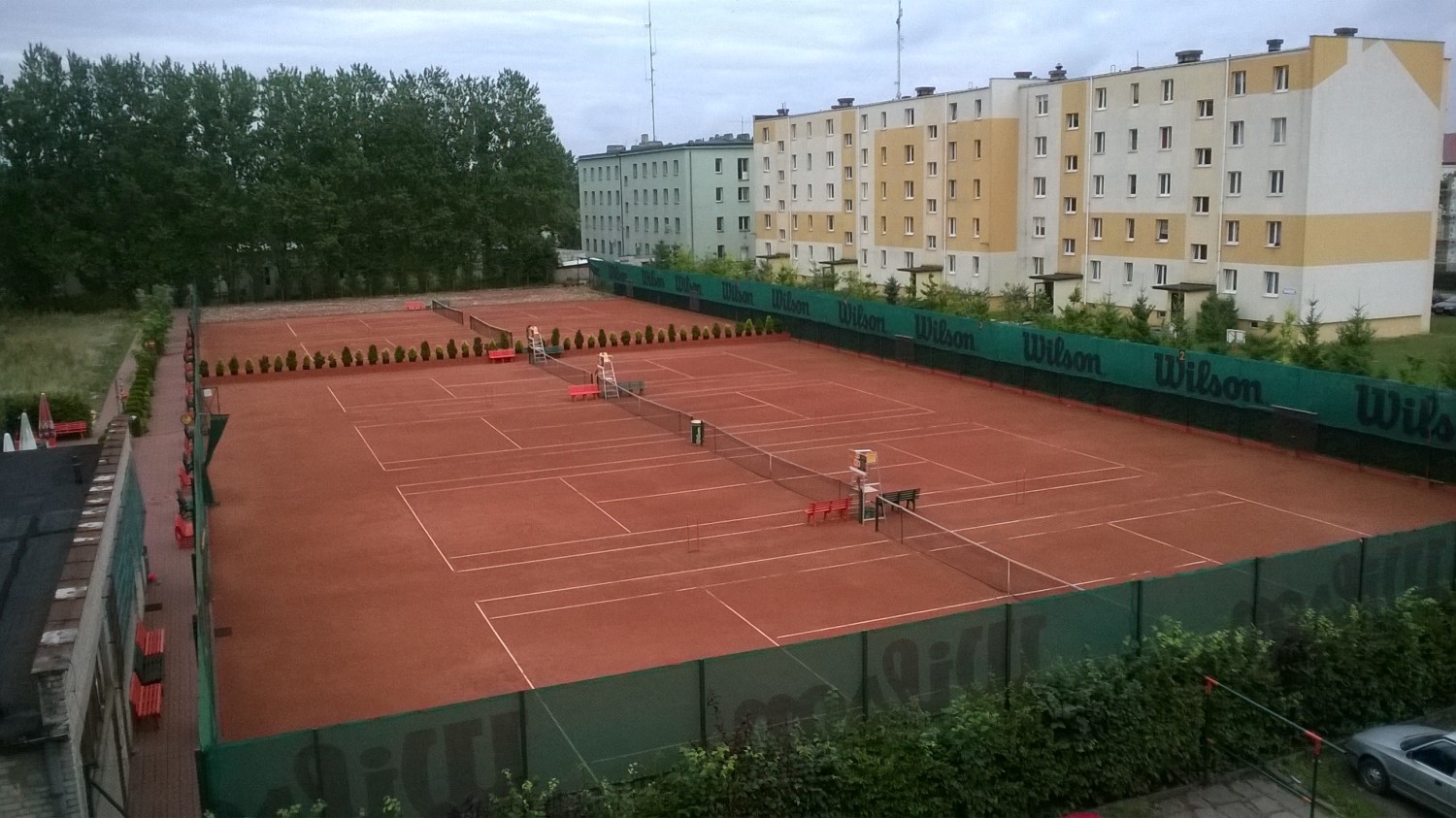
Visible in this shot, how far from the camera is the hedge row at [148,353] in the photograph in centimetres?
3394

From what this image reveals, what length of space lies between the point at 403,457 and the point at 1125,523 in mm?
16859

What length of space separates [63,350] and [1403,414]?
1878 inches

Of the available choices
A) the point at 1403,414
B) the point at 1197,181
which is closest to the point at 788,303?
the point at 1197,181

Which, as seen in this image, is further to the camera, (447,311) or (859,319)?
(447,311)

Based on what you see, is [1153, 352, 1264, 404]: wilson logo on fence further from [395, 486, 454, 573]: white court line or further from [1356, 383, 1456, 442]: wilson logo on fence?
[395, 486, 454, 573]: white court line

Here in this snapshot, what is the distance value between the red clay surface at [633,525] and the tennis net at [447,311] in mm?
23535

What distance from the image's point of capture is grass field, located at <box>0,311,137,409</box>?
3975 cm

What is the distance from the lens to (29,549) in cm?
1311

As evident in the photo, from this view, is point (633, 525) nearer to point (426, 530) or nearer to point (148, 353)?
point (426, 530)

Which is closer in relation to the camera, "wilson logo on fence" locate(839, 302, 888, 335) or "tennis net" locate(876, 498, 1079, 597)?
"tennis net" locate(876, 498, 1079, 597)

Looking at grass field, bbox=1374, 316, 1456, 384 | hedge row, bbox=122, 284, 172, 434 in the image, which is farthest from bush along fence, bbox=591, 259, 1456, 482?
hedge row, bbox=122, 284, 172, 434

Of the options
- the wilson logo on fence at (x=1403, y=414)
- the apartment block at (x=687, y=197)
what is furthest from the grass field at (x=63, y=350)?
the apartment block at (x=687, y=197)

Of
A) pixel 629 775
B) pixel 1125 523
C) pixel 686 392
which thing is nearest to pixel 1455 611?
pixel 1125 523

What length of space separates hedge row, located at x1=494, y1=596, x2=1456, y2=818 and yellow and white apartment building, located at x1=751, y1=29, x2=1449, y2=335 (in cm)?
3291
